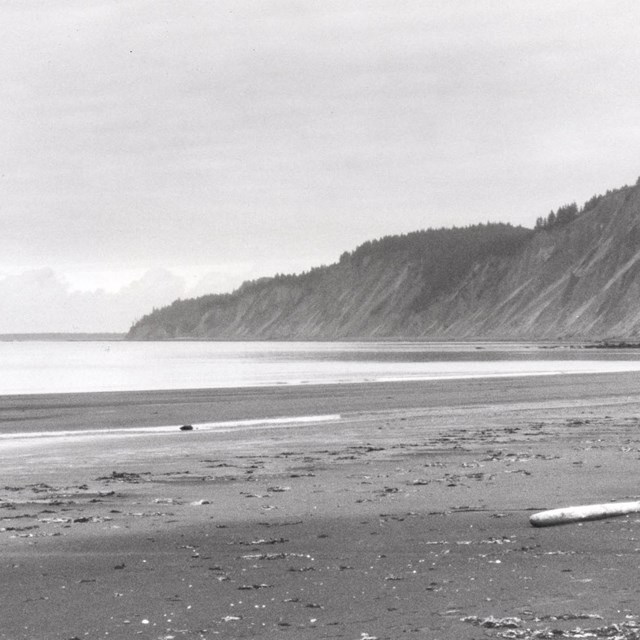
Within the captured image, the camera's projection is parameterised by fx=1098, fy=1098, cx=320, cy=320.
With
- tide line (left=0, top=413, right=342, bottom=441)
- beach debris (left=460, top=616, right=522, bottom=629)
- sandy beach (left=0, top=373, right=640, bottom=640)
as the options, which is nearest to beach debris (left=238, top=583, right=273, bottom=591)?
sandy beach (left=0, top=373, right=640, bottom=640)

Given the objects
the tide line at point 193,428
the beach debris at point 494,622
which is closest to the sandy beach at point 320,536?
the beach debris at point 494,622

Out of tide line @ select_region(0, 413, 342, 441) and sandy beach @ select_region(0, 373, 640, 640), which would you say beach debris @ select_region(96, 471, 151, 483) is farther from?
tide line @ select_region(0, 413, 342, 441)

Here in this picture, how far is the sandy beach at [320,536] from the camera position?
21.4ft

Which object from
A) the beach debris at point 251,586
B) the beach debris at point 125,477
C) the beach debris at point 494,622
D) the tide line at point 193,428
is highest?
the beach debris at point 251,586

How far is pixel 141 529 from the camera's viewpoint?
9992 mm

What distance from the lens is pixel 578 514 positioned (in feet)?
31.7

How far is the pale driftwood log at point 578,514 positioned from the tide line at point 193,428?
15.0m

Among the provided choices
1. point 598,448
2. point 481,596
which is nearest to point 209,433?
point 598,448

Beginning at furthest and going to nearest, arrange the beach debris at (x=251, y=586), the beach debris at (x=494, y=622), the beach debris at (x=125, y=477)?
the beach debris at (x=125, y=477) → the beach debris at (x=251, y=586) → the beach debris at (x=494, y=622)

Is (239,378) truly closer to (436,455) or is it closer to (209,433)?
(209,433)

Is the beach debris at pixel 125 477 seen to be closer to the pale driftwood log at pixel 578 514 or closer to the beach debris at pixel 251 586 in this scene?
the pale driftwood log at pixel 578 514

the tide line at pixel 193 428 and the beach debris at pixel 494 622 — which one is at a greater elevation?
the beach debris at pixel 494 622

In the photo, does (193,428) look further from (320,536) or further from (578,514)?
(578,514)

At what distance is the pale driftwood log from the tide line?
15.0 m
